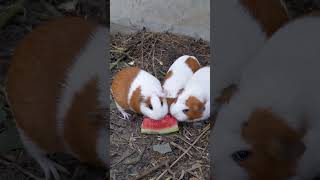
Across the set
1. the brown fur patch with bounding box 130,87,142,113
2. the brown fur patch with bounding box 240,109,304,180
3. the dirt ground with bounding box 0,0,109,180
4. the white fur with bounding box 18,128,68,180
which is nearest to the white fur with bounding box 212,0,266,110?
the brown fur patch with bounding box 130,87,142,113

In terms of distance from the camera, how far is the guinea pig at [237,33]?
6.70ft

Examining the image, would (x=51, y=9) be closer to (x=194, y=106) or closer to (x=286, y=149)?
(x=194, y=106)

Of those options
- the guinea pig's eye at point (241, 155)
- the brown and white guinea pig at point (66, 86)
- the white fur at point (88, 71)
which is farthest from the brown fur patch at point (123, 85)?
the guinea pig's eye at point (241, 155)

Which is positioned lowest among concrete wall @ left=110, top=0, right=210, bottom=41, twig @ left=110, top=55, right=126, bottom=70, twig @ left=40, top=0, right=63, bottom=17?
twig @ left=110, top=55, right=126, bottom=70

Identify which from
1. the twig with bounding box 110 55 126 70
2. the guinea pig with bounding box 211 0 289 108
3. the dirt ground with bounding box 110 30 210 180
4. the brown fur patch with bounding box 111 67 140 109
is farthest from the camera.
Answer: the twig with bounding box 110 55 126 70

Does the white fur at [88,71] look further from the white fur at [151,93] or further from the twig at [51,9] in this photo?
the twig at [51,9]

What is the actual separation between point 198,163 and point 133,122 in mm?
340

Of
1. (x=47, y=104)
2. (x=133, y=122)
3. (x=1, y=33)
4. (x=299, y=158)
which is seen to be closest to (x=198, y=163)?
(x=133, y=122)

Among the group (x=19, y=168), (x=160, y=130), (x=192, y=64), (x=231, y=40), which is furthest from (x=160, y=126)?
(x=19, y=168)

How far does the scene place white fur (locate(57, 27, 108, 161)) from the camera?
1531 millimetres

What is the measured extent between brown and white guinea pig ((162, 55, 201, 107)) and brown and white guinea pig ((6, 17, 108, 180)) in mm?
519

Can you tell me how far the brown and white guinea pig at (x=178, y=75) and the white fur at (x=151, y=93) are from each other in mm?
32

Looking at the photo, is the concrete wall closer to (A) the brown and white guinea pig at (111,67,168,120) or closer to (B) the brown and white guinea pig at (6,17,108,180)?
(A) the brown and white guinea pig at (111,67,168,120)

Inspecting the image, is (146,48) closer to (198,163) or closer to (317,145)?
(198,163)
